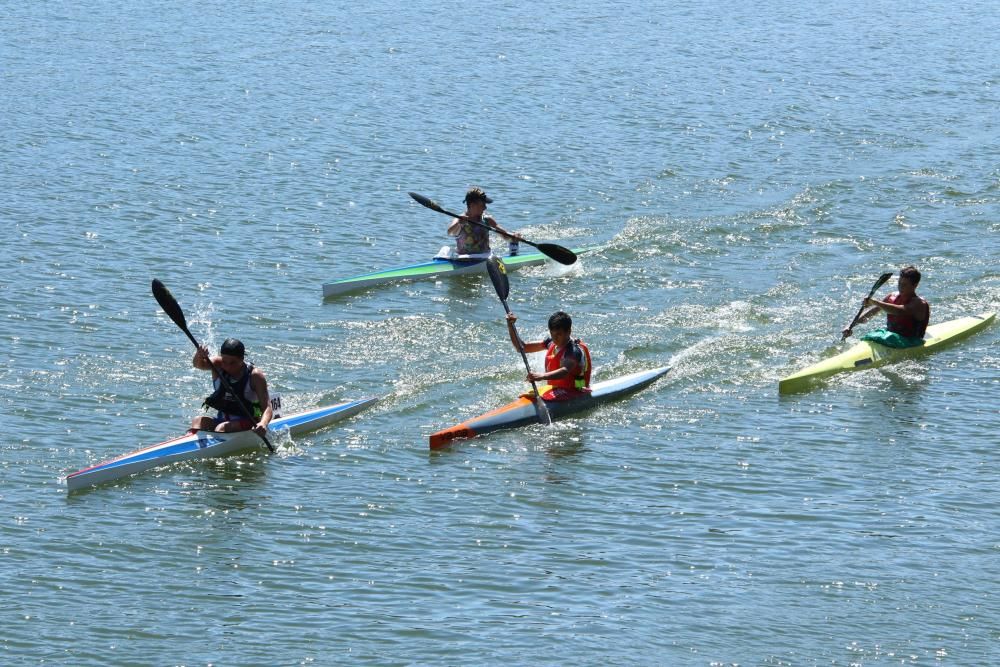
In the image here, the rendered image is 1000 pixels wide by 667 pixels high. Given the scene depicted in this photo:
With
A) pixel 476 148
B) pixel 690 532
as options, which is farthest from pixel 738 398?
pixel 476 148

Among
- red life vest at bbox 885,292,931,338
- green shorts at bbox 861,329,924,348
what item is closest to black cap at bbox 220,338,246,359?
green shorts at bbox 861,329,924,348

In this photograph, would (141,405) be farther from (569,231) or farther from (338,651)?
(569,231)

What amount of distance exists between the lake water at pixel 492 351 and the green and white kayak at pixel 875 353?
8.8 inches

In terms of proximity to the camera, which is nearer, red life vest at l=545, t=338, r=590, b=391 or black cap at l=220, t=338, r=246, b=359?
black cap at l=220, t=338, r=246, b=359

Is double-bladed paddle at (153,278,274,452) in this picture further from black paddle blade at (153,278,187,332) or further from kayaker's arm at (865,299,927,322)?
kayaker's arm at (865,299,927,322)

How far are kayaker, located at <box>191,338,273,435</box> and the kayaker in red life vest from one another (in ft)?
9.17

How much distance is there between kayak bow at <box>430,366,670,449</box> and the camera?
48.7 feet

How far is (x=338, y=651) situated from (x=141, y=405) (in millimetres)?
5794

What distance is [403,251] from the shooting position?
22.3 m

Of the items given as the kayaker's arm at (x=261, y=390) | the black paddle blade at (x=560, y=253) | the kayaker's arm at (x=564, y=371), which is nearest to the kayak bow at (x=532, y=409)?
the kayaker's arm at (x=564, y=371)

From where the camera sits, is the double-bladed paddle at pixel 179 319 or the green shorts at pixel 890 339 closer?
the double-bladed paddle at pixel 179 319

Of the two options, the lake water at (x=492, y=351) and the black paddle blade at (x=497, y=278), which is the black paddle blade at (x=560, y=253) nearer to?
the lake water at (x=492, y=351)

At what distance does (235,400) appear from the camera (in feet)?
46.9

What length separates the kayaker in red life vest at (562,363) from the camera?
609 inches
